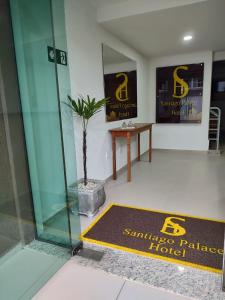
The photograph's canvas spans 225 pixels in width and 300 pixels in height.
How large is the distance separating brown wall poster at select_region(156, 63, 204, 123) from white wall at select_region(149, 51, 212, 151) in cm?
12

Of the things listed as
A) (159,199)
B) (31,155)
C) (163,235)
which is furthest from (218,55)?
(31,155)

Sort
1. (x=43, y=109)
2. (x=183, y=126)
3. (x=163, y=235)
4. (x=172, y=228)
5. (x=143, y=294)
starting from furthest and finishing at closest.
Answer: (x=183, y=126) < (x=172, y=228) < (x=163, y=235) < (x=43, y=109) < (x=143, y=294)

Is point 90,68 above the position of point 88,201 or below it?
above

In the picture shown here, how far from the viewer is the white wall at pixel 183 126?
5219 millimetres

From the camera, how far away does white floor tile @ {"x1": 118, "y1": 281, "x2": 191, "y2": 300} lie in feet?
4.73

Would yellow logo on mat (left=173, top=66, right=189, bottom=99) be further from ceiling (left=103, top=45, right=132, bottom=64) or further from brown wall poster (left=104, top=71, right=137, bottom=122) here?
ceiling (left=103, top=45, right=132, bottom=64)

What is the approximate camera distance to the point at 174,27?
346cm

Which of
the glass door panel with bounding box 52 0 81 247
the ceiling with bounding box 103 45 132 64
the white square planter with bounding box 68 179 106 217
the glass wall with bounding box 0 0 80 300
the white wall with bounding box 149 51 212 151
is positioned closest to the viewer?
the glass wall with bounding box 0 0 80 300

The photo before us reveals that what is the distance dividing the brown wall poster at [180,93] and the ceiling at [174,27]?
0.64 m

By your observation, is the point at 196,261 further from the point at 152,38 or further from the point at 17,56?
the point at 152,38

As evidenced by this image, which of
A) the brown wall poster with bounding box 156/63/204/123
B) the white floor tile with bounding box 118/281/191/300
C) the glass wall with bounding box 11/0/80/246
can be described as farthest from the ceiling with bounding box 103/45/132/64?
the white floor tile with bounding box 118/281/191/300

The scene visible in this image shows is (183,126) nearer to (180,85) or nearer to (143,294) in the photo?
(180,85)

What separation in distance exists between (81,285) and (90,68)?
2640 mm

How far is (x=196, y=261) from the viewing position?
5.67 feet
